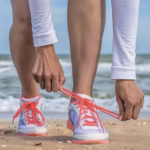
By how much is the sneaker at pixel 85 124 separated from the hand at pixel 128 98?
0.14m

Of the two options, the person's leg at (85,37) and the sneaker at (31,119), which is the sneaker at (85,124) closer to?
the person's leg at (85,37)

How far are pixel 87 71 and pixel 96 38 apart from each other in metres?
0.14

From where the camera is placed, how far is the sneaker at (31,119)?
175cm

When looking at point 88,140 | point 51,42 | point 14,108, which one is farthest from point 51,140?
point 14,108

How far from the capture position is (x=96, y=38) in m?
1.48

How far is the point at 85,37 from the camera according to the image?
1.47 m

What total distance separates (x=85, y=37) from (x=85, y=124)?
354 mm

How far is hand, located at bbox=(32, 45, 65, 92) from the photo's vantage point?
4.23 ft

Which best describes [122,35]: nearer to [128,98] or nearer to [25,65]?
[128,98]

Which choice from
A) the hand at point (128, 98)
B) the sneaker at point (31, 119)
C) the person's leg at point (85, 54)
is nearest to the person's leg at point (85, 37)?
the person's leg at point (85, 54)

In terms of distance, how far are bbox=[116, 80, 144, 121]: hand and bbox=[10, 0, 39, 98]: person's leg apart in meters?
0.51

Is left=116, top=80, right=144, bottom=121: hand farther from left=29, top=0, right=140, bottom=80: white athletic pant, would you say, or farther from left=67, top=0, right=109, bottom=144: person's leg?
left=67, top=0, right=109, bottom=144: person's leg

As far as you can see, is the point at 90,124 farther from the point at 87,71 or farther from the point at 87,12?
the point at 87,12

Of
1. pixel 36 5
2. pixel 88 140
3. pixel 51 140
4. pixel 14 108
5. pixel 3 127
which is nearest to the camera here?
pixel 36 5
